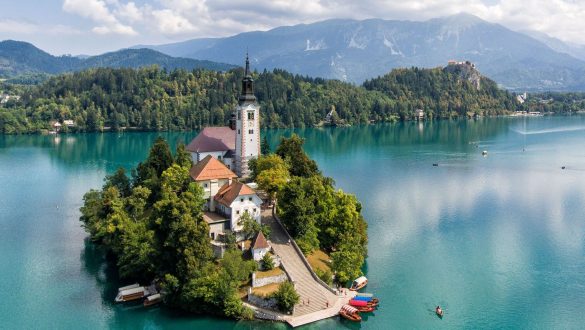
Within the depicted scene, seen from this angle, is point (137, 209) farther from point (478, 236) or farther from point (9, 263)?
point (478, 236)

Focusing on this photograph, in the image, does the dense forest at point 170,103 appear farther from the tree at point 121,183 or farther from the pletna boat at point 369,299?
the pletna boat at point 369,299

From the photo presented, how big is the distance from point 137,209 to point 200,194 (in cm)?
694

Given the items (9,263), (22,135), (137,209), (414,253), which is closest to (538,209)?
(414,253)

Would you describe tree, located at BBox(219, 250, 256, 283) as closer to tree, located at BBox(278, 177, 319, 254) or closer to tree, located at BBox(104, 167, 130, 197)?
tree, located at BBox(278, 177, 319, 254)

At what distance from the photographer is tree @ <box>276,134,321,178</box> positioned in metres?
54.9

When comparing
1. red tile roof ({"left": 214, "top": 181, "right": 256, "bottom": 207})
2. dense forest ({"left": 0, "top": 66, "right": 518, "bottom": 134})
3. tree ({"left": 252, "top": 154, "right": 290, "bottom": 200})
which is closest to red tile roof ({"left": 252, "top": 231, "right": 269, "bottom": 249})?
red tile roof ({"left": 214, "top": 181, "right": 256, "bottom": 207})

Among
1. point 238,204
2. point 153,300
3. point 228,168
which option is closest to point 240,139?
point 228,168

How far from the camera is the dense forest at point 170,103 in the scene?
15512 centimetres

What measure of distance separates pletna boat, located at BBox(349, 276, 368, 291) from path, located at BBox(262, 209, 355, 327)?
176 cm

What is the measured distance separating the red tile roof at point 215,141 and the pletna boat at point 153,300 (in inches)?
897

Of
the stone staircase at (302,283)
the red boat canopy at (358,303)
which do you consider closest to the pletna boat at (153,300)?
the stone staircase at (302,283)

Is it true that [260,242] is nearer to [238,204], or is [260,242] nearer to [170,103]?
[238,204]

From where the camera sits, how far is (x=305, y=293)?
123 ft

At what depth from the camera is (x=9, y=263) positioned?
4669 centimetres
